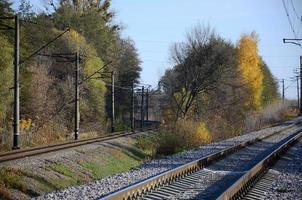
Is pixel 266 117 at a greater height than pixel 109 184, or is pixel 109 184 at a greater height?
pixel 266 117

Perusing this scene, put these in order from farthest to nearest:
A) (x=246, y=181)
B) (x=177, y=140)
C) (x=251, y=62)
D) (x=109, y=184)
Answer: (x=251, y=62) → (x=177, y=140) → (x=109, y=184) → (x=246, y=181)

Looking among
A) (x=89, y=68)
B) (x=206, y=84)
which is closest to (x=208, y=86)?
(x=206, y=84)

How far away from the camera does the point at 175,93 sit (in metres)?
57.8

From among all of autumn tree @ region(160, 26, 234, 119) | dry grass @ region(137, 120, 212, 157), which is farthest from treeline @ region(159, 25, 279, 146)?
dry grass @ region(137, 120, 212, 157)

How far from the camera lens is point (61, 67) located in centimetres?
5800

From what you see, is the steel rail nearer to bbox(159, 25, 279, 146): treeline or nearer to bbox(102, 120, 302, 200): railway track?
bbox(102, 120, 302, 200): railway track

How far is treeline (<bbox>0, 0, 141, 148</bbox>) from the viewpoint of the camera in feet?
126

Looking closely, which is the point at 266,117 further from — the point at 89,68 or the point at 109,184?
the point at 109,184

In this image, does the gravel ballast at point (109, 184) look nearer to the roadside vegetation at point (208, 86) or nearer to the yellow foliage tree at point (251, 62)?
the roadside vegetation at point (208, 86)

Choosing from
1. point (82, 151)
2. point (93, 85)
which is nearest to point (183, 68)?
point (93, 85)

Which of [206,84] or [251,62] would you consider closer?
[206,84]

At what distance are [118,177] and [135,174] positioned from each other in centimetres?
84

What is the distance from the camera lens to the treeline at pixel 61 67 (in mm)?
38406

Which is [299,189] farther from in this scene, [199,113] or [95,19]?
[95,19]
